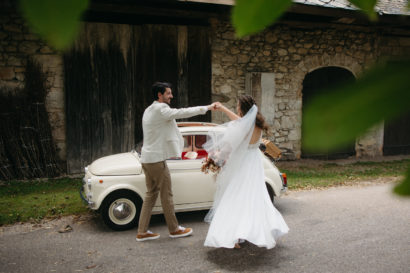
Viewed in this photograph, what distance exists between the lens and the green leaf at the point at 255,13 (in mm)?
333

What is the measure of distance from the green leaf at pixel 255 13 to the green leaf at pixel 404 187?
7.4 inches

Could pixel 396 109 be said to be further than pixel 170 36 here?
No

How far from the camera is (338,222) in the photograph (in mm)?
4633

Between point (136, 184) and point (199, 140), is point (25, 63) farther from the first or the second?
point (199, 140)

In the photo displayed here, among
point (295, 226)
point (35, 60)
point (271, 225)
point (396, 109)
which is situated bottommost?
point (295, 226)

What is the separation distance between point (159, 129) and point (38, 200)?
278 cm

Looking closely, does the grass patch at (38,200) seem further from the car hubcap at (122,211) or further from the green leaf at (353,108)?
the green leaf at (353,108)

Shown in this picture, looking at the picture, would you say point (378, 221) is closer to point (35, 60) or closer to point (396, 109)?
point (396, 109)

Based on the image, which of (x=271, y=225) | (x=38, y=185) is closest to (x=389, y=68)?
(x=271, y=225)

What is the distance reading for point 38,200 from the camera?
5395 mm

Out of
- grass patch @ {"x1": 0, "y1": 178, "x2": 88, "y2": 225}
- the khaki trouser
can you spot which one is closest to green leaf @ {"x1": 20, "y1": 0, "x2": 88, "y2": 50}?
the khaki trouser

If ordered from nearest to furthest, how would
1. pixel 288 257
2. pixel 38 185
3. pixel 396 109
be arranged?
pixel 396 109, pixel 288 257, pixel 38 185

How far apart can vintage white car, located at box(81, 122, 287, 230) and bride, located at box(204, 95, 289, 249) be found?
481 mm

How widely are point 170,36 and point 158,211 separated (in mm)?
4376
